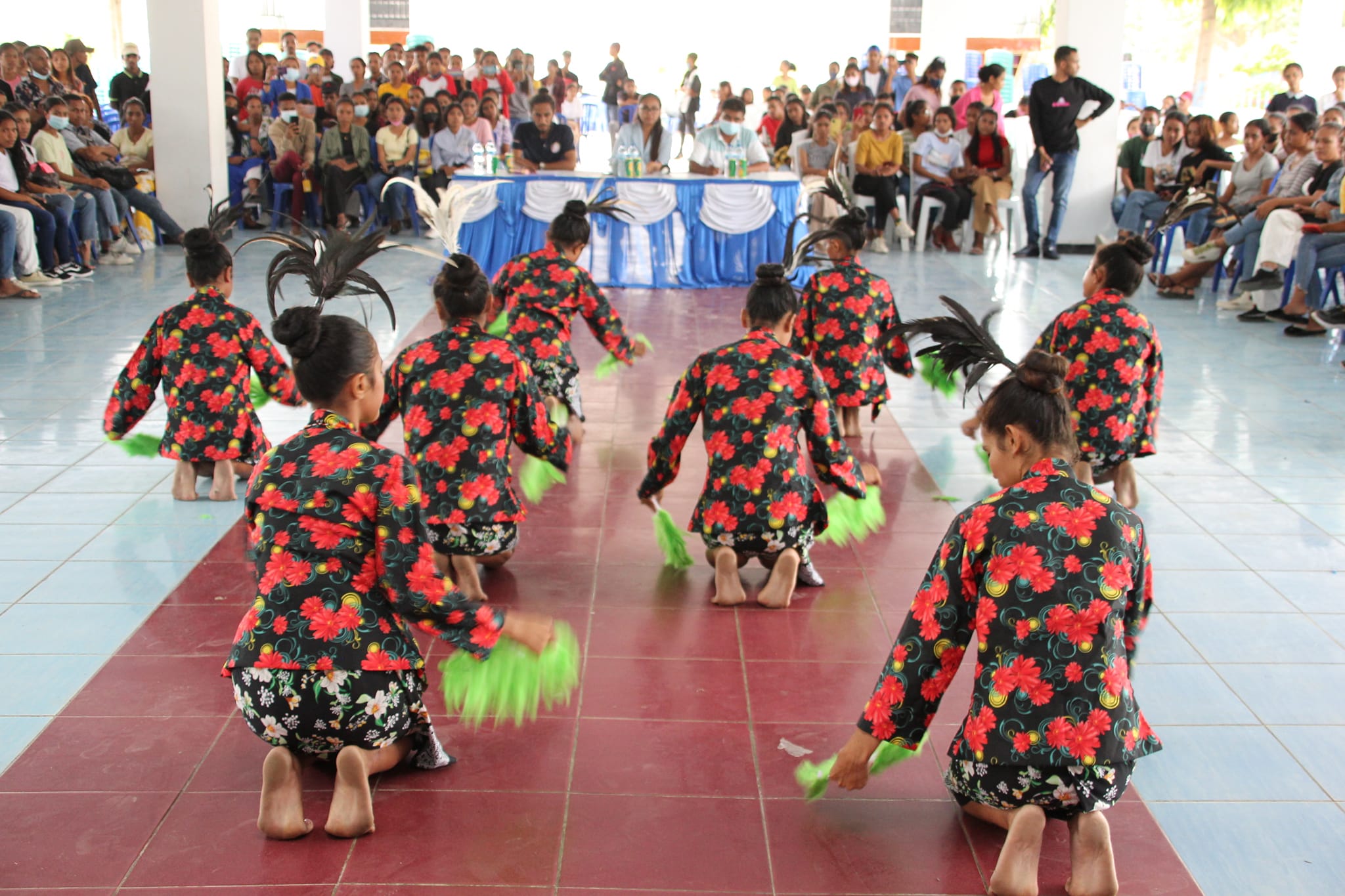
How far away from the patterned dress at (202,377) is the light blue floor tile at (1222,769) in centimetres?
311

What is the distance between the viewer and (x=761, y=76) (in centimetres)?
2208

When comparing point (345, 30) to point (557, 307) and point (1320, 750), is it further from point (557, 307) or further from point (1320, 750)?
point (1320, 750)

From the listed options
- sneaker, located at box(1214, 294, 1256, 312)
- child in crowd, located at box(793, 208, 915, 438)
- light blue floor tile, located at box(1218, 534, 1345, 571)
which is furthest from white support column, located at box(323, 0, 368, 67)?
light blue floor tile, located at box(1218, 534, 1345, 571)

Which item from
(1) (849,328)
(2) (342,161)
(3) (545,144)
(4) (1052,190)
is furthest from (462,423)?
(2) (342,161)

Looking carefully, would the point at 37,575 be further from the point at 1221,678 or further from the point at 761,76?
the point at 761,76

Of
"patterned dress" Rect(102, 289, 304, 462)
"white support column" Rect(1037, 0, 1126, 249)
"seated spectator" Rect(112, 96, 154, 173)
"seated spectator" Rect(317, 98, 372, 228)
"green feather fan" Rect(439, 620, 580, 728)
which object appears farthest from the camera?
"seated spectator" Rect(317, 98, 372, 228)

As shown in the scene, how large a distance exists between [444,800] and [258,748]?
0.49 meters

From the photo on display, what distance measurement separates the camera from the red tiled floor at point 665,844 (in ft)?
7.50

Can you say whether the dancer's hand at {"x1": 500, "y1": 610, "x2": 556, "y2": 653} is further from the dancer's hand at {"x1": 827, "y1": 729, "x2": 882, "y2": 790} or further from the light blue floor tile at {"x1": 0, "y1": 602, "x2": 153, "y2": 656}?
the light blue floor tile at {"x1": 0, "y1": 602, "x2": 153, "y2": 656}

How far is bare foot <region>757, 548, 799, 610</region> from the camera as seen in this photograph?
11.7 feet

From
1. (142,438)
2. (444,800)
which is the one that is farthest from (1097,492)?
(142,438)

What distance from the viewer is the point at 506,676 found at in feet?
8.45

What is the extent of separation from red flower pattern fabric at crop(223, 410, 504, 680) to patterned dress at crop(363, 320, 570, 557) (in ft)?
3.82

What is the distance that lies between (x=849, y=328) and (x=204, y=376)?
2566mm
